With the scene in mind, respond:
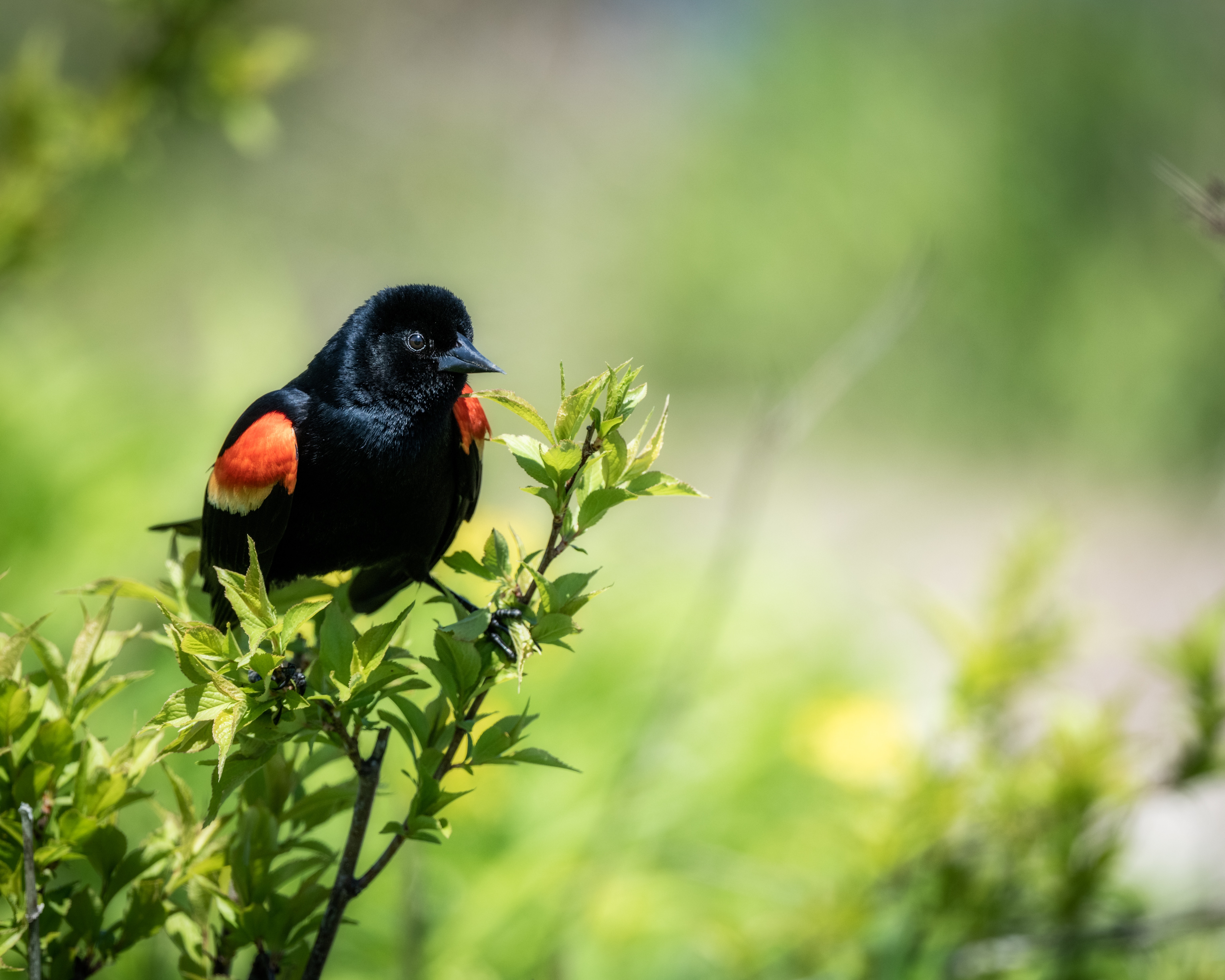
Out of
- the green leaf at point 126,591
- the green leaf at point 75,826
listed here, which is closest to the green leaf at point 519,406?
the green leaf at point 126,591

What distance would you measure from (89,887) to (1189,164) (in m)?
6.69

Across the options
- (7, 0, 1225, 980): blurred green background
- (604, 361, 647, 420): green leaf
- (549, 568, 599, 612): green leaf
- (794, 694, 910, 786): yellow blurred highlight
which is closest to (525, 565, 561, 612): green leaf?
(549, 568, 599, 612): green leaf

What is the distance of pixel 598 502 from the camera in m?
0.72

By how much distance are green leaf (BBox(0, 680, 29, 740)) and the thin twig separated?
104 millimetres

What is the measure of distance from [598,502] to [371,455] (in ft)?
1.18

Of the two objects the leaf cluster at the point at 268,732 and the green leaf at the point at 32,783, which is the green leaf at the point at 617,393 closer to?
the leaf cluster at the point at 268,732

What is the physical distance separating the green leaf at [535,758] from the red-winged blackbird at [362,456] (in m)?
0.33

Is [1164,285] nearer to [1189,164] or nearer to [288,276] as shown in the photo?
[1189,164]

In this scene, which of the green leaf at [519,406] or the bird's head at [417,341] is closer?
the green leaf at [519,406]

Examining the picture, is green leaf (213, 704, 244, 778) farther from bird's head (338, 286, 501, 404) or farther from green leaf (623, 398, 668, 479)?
bird's head (338, 286, 501, 404)

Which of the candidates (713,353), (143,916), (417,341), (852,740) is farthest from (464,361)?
(713,353)

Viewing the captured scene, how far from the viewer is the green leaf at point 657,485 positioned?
28.0 inches

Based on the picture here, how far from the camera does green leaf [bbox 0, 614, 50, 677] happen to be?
73cm

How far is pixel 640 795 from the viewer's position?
250 centimetres
